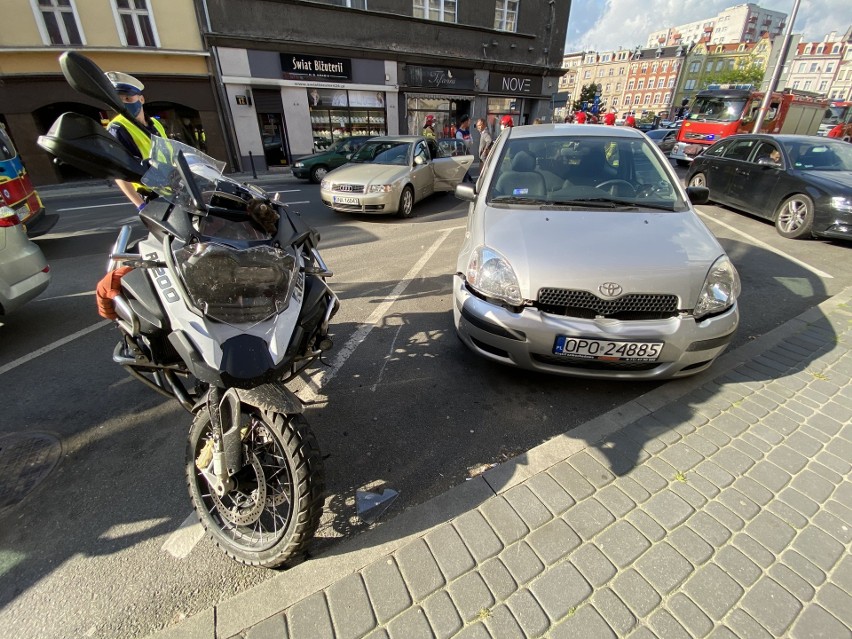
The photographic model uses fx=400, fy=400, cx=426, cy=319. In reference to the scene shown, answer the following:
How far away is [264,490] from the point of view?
1.75m

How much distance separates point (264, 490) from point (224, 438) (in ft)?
0.96

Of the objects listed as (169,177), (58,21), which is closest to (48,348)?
(169,177)

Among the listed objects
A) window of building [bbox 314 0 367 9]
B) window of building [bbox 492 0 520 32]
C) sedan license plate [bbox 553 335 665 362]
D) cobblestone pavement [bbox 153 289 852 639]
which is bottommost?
cobblestone pavement [bbox 153 289 852 639]

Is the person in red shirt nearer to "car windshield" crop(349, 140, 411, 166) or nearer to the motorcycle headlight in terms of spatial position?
"car windshield" crop(349, 140, 411, 166)

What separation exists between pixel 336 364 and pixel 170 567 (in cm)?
172

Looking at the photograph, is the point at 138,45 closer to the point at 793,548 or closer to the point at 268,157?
the point at 268,157

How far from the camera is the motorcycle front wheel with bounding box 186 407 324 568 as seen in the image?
1647 millimetres

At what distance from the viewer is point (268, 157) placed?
1744cm

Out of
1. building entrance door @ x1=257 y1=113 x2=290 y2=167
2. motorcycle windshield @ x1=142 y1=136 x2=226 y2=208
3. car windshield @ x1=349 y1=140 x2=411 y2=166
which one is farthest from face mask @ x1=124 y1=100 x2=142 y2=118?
building entrance door @ x1=257 y1=113 x2=290 y2=167

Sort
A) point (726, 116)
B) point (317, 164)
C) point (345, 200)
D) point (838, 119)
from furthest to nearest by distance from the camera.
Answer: point (838, 119) < point (726, 116) < point (317, 164) < point (345, 200)

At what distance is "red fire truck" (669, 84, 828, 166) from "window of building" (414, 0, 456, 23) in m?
12.3

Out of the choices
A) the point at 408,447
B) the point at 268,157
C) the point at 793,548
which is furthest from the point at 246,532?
the point at 268,157

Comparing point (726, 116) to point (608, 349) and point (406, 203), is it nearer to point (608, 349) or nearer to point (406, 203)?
point (406, 203)

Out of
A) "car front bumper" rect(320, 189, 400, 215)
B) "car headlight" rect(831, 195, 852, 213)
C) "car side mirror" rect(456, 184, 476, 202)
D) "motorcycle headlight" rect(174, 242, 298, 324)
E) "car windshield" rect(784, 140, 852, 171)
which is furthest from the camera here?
"car front bumper" rect(320, 189, 400, 215)
